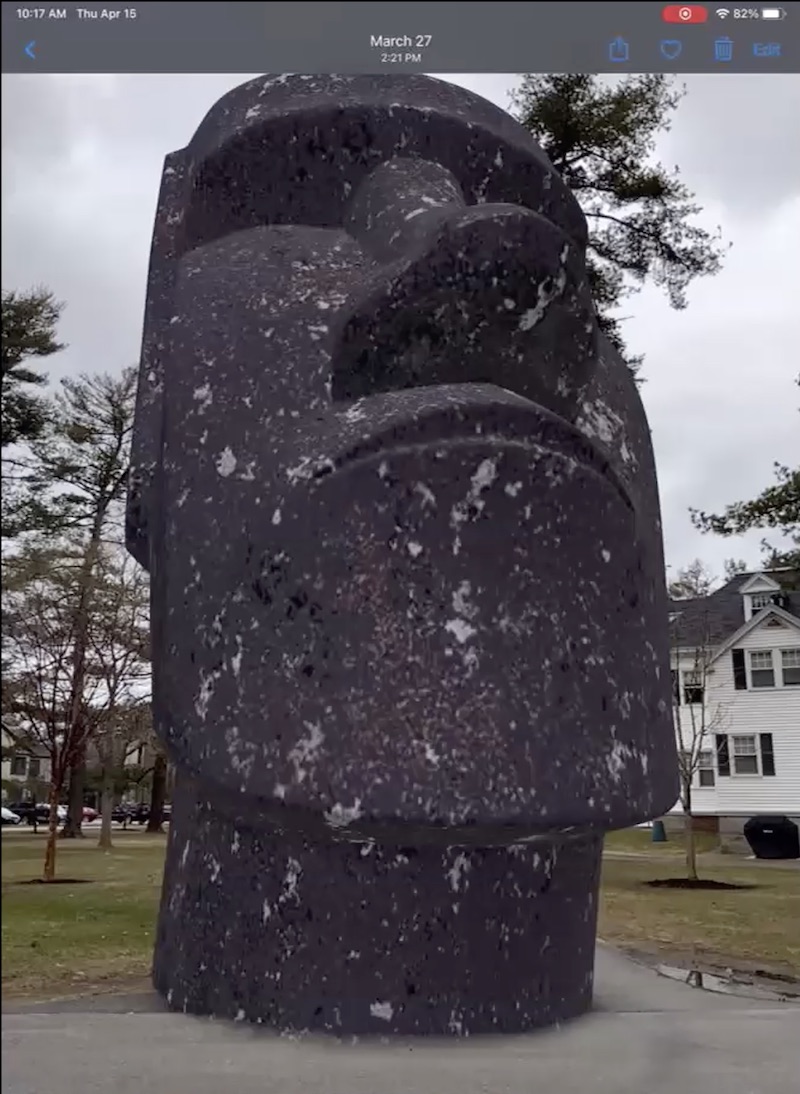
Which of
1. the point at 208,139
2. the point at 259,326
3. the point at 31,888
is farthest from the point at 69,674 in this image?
the point at 208,139

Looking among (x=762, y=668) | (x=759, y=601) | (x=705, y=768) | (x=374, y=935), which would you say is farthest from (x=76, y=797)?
(x=762, y=668)

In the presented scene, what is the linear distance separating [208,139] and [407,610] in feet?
2.28

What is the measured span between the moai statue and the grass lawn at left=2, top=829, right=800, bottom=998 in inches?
6.5

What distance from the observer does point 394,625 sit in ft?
2.71

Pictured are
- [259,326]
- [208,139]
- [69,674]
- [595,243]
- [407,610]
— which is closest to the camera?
[407,610]

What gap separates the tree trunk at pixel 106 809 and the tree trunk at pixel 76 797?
0.03m

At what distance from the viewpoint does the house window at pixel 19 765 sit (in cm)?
70

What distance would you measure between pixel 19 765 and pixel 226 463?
0.33m

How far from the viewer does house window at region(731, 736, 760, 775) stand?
2.36 meters

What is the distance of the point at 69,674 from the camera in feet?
4.43

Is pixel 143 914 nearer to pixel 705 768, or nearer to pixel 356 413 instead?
pixel 356 413

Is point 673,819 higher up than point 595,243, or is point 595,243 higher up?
point 595,243

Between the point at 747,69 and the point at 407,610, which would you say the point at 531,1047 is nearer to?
the point at 407,610

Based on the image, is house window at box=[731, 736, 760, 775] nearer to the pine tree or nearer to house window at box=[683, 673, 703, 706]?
house window at box=[683, 673, 703, 706]
